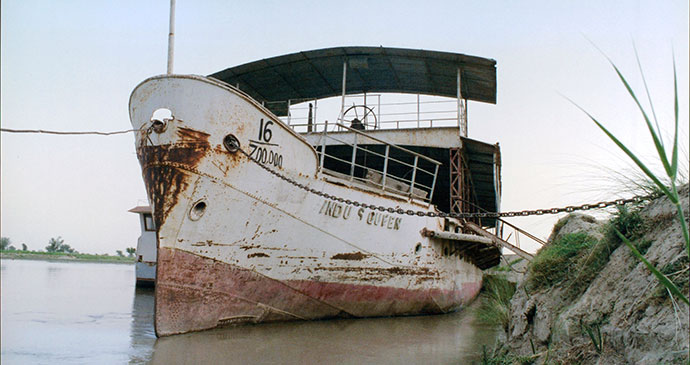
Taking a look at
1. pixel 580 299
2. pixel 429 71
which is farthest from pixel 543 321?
pixel 429 71

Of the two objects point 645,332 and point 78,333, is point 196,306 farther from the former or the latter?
point 645,332

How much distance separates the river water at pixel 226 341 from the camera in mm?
4137

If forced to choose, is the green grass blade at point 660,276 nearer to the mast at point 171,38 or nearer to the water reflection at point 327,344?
the water reflection at point 327,344

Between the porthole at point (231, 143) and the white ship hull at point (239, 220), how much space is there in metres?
0.05

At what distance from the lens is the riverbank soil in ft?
6.98

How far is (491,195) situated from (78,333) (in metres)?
12.8

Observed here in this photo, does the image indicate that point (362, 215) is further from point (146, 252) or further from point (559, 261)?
point (146, 252)

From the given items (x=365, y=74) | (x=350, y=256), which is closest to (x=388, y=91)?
(x=365, y=74)

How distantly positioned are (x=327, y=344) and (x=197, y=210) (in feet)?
7.18

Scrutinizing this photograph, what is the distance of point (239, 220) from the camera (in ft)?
18.5

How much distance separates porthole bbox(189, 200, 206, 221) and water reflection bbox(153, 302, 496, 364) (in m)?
1.37

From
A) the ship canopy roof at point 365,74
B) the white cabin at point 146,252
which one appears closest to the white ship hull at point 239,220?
the ship canopy roof at point 365,74

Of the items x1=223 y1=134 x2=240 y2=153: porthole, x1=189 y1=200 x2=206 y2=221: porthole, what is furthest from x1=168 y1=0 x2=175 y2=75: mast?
x1=189 y1=200 x2=206 y2=221: porthole

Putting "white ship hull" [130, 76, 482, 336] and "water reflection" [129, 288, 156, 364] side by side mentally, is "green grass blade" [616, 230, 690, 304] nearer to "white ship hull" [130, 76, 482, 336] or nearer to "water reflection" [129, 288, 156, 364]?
"water reflection" [129, 288, 156, 364]
